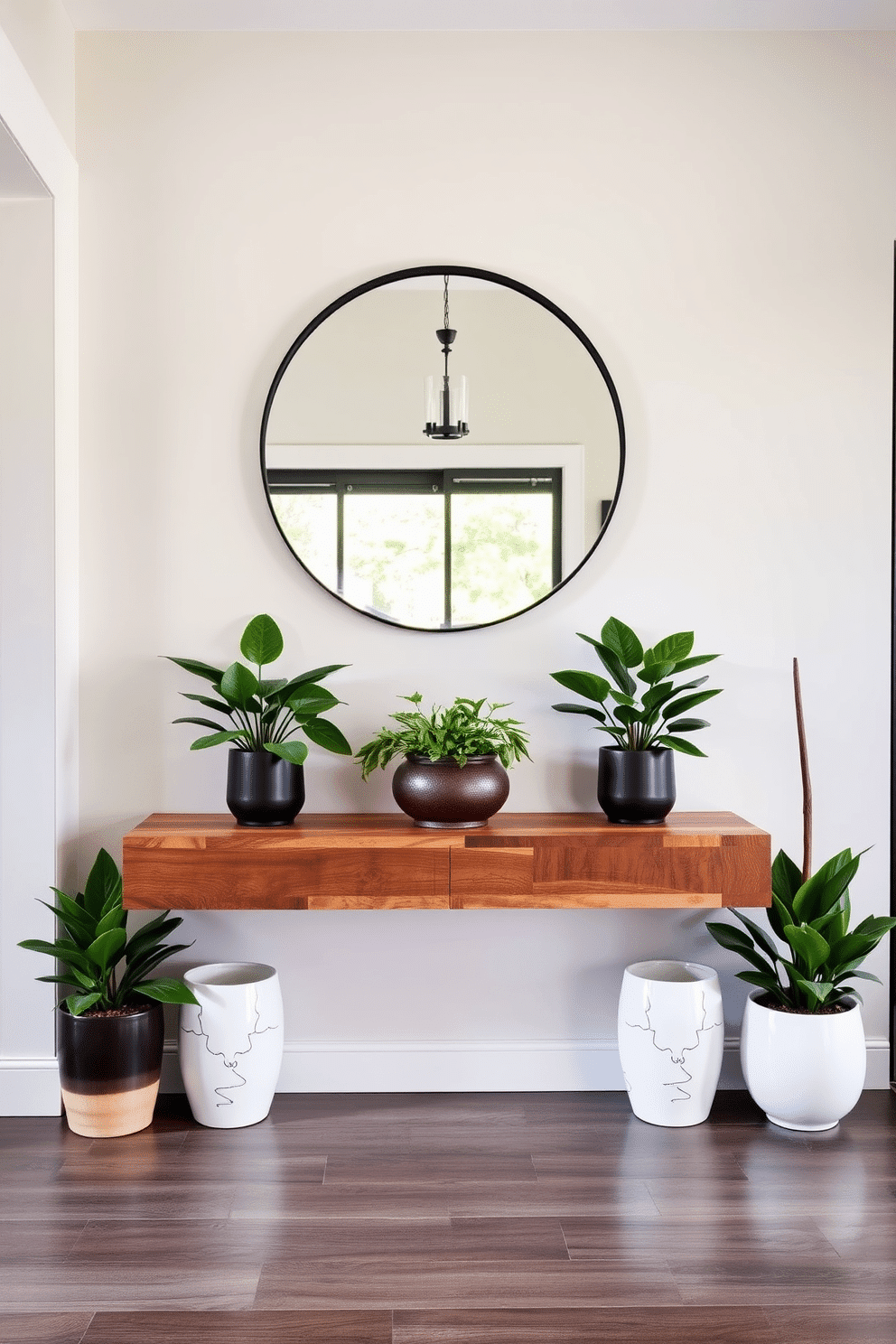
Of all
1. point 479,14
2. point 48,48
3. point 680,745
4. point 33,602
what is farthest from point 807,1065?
point 48,48

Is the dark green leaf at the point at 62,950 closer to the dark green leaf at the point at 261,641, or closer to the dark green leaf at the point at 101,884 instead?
the dark green leaf at the point at 101,884

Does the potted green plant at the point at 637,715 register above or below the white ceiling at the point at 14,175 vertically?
below

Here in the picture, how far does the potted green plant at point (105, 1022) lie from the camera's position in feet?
8.04

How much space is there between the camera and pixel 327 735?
2.61 metres

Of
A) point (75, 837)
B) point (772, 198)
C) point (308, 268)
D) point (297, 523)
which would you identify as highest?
point (772, 198)

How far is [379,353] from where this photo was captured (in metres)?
2.77

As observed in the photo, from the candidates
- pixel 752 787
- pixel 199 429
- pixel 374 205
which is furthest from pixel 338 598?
pixel 752 787

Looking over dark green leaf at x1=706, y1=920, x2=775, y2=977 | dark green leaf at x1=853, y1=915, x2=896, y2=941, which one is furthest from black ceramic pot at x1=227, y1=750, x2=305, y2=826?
dark green leaf at x1=853, y1=915, x2=896, y2=941

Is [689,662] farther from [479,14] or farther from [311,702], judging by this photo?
[479,14]

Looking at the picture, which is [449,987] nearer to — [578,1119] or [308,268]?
[578,1119]

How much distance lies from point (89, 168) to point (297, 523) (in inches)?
42.3

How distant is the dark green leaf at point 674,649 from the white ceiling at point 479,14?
5.24 ft

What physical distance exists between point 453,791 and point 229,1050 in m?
0.81

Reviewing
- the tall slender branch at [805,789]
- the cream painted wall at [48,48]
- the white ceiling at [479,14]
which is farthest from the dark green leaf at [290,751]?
the white ceiling at [479,14]
